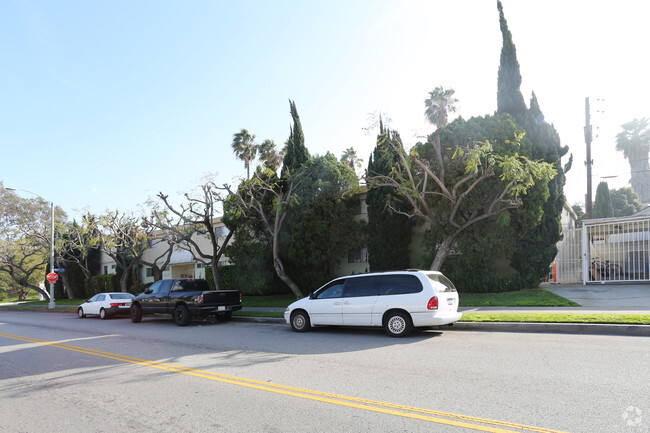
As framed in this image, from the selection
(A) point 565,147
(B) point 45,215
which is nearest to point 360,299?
(A) point 565,147

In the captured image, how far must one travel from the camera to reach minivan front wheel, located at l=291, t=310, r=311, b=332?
→ 12098 millimetres

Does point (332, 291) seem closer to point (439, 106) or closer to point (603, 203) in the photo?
point (439, 106)

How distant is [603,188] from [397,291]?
139 ft

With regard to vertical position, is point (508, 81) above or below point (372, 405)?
above

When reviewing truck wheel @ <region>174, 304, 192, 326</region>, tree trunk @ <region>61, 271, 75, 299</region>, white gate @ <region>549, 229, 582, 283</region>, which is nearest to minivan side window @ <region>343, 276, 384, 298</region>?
truck wheel @ <region>174, 304, 192, 326</region>

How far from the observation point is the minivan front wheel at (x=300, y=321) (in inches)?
476

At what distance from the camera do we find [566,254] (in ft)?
67.9

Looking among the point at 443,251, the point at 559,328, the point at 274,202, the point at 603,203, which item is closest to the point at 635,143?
the point at 603,203

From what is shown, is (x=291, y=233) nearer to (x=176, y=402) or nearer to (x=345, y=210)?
(x=345, y=210)

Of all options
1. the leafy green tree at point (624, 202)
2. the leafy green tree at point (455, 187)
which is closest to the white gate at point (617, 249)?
the leafy green tree at point (455, 187)

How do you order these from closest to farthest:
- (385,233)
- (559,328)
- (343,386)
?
(343,386), (559,328), (385,233)

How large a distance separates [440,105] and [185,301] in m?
24.3

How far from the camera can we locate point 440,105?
32344mm

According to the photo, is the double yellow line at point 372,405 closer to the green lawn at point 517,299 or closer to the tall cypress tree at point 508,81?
the green lawn at point 517,299
